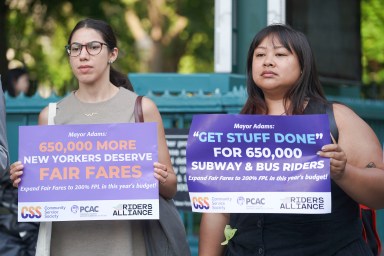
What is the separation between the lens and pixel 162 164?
4.82 metres

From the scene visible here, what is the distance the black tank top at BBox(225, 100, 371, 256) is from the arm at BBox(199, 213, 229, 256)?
0.21 meters

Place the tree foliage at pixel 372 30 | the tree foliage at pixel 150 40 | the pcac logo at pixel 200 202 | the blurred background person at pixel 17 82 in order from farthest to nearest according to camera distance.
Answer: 1. the tree foliage at pixel 372 30
2. the tree foliage at pixel 150 40
3. the blurred background person at pixel 17 82
4. the pcac logo at pixel 200 202

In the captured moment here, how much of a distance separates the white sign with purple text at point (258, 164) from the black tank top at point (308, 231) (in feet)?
0.29

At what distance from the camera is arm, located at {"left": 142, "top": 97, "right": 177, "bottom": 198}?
4.77 metres

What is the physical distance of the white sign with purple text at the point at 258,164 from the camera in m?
4.34

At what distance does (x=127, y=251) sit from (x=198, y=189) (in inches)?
22.1

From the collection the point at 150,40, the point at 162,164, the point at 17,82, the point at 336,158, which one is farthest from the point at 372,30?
the point at 336,158

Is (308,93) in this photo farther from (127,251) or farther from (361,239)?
(127,251)

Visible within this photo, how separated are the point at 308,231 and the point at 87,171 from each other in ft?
3.97

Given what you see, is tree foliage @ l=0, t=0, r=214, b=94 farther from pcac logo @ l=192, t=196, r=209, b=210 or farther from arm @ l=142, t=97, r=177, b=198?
pcac logo @ l=192, t=196, r=209, b=210

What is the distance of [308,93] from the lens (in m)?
4.49

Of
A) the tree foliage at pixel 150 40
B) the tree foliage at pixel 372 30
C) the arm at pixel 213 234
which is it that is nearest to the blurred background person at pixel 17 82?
the arm at pixel 213 234

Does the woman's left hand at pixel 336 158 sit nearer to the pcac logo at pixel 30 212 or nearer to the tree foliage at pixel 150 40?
the pcac logo at pixel 30 212

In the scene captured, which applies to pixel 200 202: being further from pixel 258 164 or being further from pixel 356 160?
pixel 356 160
